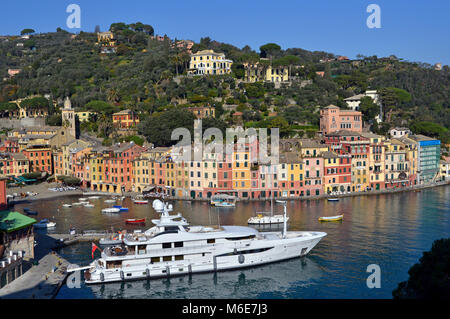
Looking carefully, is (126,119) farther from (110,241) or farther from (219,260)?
(219,260)

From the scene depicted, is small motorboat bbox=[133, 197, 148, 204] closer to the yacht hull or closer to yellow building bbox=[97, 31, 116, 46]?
the yacht hull

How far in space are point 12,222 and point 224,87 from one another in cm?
6898

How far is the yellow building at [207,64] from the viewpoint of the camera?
4257 inches

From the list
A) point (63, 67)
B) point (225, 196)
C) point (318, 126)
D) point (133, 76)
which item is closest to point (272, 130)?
point (318, 126)

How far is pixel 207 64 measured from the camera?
10862 centimetres

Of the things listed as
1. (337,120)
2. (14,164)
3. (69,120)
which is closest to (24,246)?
(14,164)

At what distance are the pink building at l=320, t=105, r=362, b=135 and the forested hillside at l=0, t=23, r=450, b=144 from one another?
254 cm

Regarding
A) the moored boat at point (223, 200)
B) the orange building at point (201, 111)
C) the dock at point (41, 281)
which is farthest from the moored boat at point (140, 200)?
the orange building at point (201, 111)

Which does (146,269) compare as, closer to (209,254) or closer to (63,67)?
(209,254)

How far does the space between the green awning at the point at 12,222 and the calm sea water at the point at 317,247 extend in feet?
15.2

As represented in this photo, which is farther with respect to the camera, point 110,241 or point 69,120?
point 69,120

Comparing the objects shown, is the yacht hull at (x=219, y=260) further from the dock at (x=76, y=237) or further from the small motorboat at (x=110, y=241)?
the dock at (x=76, y=237)

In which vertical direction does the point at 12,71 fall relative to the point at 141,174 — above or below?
above

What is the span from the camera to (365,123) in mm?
92625
